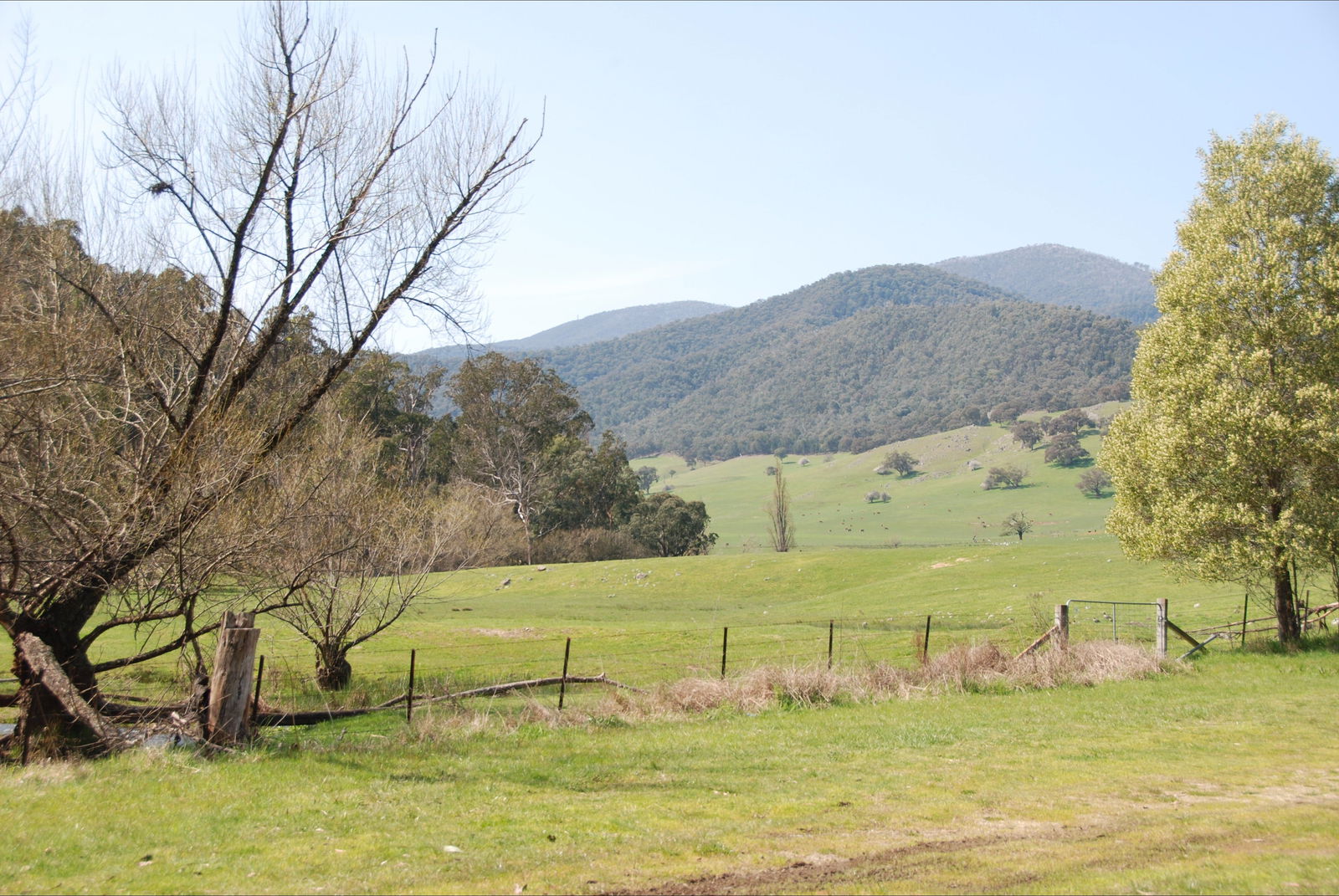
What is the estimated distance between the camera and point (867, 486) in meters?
142

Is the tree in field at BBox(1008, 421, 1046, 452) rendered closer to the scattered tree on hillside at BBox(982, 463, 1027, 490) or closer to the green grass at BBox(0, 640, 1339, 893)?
the scattered tree on hillside at BBox(982, 463, 1027, 490)

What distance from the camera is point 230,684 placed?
968 cm

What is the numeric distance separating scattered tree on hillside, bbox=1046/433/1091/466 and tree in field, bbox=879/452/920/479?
1003 inches

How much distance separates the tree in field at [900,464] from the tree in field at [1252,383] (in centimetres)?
12956

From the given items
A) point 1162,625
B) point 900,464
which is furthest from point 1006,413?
point 1162,625

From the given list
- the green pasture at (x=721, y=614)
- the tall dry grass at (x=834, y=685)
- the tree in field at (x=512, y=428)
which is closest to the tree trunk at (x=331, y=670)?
the green pasture at (x=721, y=614)

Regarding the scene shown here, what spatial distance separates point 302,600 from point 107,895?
12415mm

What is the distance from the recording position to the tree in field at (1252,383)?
17734 millimetres

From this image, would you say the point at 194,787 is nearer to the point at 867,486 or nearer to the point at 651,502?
the point at 651,502

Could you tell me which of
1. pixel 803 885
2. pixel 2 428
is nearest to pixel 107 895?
pixel 803 885

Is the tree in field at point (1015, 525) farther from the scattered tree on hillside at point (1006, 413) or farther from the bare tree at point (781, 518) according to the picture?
the scattered tree on hillside at point (1006, 413)

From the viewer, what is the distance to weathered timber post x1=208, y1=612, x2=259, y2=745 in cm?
961

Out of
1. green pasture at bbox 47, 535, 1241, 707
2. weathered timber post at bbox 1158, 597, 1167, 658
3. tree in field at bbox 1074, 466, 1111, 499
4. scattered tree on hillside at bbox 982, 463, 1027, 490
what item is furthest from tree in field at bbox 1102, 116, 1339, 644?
scattered tree on hillside at bbox 982, 463, 1027, 490

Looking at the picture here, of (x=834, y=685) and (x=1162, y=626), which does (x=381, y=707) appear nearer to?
(x=834, y=685)
